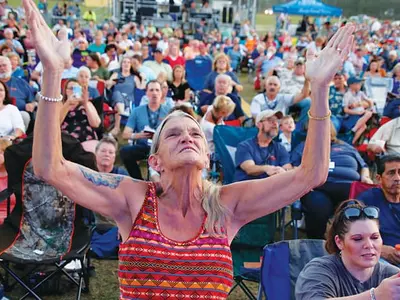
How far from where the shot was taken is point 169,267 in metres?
1.53

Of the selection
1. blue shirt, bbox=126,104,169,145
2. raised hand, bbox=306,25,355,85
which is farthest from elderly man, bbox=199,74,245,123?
raised hand, bbox=306,25,355,85

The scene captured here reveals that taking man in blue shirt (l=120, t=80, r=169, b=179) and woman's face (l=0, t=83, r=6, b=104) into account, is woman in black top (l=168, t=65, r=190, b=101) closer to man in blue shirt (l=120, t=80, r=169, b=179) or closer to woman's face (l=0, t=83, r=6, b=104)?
man in blue shirt (l=120, t=80, r=169, b=179)

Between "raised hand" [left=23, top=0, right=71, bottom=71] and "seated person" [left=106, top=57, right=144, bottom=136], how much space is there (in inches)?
203

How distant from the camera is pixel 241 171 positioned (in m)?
4.48

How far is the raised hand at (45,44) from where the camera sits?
1.46 meters

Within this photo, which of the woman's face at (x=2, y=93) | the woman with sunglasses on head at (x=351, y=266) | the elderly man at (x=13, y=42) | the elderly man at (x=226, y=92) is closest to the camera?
the woman with sunglasses on head at (x=351, y=266)

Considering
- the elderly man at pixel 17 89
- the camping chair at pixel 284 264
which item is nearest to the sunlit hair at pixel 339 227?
the camping chair at pixel 284 264

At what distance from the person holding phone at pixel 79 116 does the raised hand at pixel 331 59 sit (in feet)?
13.3

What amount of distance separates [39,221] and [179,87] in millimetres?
4392

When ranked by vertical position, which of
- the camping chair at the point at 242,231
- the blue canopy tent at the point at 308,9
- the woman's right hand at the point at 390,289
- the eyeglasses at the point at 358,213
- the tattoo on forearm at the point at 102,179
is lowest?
the camping chair at the point at 242,231

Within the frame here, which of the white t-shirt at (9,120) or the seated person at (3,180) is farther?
the white t-shirt at (9,120)

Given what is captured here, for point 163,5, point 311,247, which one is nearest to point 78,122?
point 311,247

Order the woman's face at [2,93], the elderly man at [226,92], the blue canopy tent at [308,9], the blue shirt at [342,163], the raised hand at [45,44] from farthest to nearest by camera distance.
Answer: the blue canopy tent at [308,9]
the elderly man at [226,92]
the woman's face at [2,93]
the blue shirt at [342,163]
the raised hand at [45,44]

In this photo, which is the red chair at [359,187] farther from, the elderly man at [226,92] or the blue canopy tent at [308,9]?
the blue canopy tent at [308,9]
